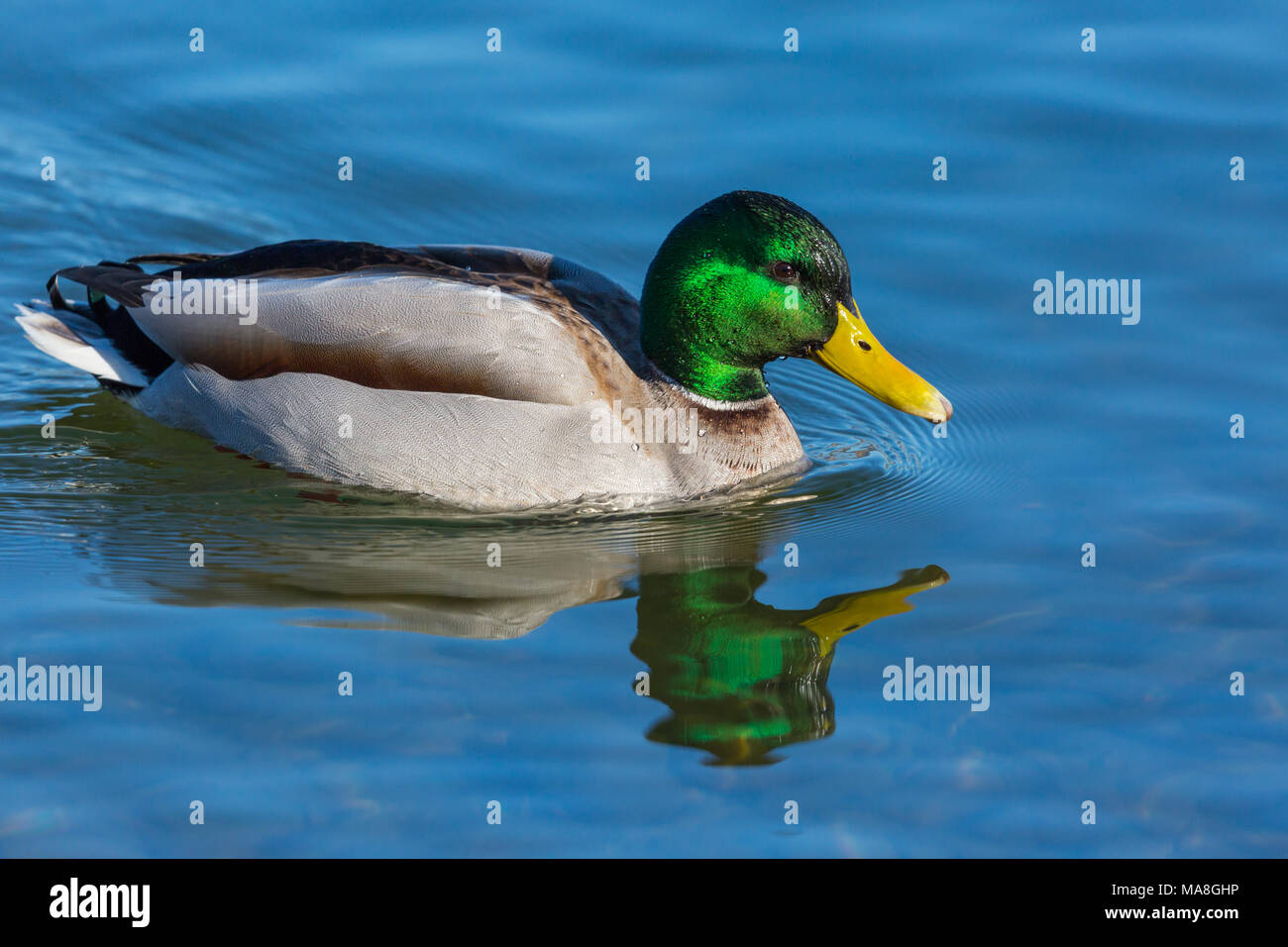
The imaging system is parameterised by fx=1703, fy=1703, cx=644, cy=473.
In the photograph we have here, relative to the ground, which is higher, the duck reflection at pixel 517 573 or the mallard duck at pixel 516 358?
the mallard duck at pixel 516 358

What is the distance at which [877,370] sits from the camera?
8.20 metres

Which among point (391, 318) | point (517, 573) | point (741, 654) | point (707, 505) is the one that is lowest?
point (741, 654)

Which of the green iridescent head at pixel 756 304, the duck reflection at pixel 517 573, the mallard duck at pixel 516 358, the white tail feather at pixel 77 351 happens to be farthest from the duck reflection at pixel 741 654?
the white tail feather at pixel 77 351

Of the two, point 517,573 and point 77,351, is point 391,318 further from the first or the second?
point 77,351

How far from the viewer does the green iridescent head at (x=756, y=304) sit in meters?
7.94

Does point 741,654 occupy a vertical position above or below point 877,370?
below

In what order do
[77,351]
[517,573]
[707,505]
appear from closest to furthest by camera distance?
[517,573], [707,505], [77,351]

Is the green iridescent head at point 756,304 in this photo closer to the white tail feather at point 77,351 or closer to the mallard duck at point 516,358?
the mallard duck at point 516,358

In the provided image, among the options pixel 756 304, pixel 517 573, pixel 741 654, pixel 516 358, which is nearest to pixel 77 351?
pixel 516 358

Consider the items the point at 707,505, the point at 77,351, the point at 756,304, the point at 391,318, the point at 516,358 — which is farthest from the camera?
the point at 77,351

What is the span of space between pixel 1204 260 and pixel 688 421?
11.5 feet

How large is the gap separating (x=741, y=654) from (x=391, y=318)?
2390mm

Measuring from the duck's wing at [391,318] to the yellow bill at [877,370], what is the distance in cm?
99

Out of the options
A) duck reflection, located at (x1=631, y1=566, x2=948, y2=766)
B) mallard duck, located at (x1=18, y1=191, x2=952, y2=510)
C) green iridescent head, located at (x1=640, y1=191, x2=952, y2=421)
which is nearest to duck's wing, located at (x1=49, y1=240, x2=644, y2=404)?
mallard duck, located at (x1=18, y1=191, x2=952, y2=510)
